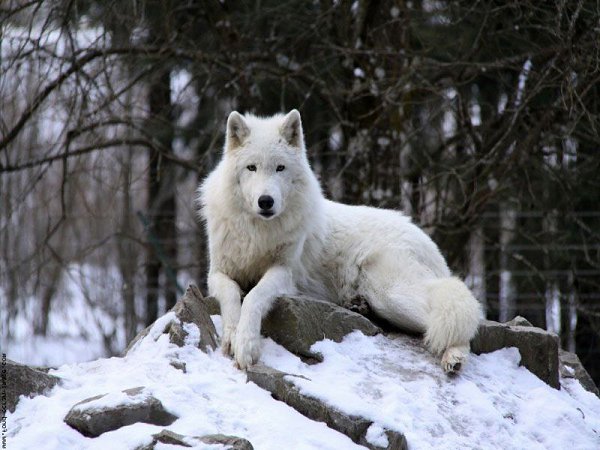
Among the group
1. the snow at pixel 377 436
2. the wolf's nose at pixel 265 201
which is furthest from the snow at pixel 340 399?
the wolf's nose at pixel 265 201

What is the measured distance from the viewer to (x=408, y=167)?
8.96 meters

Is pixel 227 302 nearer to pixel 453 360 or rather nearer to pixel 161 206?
pixel 453 360

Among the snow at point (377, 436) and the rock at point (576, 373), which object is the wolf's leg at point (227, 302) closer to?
the snow at point (377, 436)

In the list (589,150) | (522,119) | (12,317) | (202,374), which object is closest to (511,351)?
(202,374)

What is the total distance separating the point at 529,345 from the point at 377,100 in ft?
13.1

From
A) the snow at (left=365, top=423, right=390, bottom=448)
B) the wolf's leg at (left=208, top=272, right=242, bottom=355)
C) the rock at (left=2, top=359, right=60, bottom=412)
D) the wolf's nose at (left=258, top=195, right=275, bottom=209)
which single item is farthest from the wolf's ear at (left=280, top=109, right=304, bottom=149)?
the rock at (left=2, top=359, right=60, bottom=412)

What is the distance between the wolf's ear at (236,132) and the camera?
4840mm

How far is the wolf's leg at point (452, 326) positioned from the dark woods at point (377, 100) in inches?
99.3

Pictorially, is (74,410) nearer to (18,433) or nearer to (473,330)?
(18,433)

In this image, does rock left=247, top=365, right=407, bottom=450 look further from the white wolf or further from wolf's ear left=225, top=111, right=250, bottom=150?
wolf's ear left=225, top=111, right=250, bottom=150

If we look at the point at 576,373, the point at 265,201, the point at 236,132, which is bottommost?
the point at 576,373

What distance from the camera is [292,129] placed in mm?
4918

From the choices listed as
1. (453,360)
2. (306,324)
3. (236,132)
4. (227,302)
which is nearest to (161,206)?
(236,132)

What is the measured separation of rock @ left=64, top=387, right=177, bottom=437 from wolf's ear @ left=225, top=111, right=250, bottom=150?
6.33 ft
